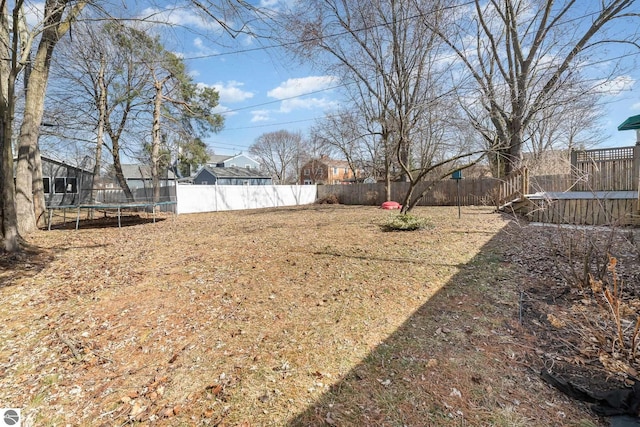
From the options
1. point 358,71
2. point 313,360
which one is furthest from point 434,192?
point 313,360

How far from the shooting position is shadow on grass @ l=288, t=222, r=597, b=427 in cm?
175

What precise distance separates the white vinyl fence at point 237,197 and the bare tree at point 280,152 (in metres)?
16.6

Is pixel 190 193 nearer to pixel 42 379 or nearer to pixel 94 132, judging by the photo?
pixel 94 132

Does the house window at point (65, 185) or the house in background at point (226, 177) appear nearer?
the house window at point (65, 185)

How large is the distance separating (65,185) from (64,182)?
16cm

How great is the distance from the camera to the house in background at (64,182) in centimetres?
1548

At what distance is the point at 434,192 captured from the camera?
50.6ft

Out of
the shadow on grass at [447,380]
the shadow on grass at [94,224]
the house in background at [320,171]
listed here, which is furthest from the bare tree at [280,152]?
the shadow on grass at [447,380]

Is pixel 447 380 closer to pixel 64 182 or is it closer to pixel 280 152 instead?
pixel 64 182

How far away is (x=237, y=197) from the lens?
1642 cm

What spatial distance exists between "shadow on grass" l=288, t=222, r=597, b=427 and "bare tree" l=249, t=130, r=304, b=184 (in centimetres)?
3456

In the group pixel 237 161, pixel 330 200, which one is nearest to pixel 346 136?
pixel 330 200

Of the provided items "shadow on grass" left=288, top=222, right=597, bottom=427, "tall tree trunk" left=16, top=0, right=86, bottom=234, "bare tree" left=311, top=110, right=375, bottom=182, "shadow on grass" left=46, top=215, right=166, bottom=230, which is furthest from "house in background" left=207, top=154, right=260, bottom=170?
"shadow on grass" left=288, top=222, right=597, bottom=427

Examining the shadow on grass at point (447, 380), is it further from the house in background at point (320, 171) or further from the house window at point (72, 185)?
the house in background at point (320, 171)
